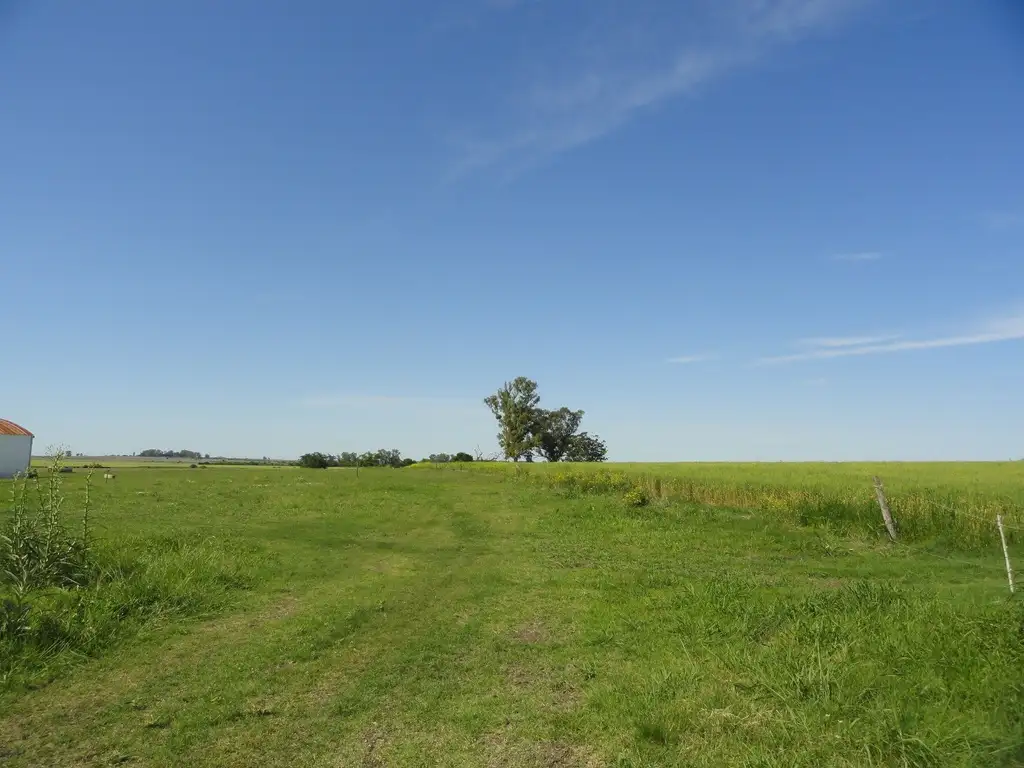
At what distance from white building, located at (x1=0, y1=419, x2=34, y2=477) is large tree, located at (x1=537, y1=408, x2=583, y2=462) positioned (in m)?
72.7

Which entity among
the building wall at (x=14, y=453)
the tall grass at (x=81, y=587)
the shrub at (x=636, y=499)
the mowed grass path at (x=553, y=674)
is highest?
the building wall at (x=14, y=453)

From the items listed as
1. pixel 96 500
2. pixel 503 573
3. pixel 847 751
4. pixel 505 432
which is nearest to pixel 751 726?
pixel 847 751

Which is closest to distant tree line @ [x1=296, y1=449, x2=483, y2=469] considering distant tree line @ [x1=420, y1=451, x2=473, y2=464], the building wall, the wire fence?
distant tree line @ [x1=420, y1=451, x2=473, y2=464]

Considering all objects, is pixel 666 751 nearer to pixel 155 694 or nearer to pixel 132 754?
pixel 132 754

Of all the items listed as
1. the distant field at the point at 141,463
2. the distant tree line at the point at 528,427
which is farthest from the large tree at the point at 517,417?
the distant field at the point at 141,463

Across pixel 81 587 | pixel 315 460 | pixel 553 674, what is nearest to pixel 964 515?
pixel 553 674

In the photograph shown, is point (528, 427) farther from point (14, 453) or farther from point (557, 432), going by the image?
point (14, 453)

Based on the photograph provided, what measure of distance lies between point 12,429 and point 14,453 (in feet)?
5.52

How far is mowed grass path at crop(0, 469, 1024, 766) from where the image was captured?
17.9ft

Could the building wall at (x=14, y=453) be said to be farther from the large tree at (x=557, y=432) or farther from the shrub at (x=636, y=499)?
the large tree at (x=557, y=432)

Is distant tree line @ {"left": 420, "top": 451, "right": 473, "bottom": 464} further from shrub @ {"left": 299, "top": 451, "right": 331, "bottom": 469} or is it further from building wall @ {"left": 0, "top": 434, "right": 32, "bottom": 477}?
building wall @ {"left": 0, "top": 434, "right": 32, "bottom": 477}

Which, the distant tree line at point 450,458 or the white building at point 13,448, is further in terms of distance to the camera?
the distant tree line at point 450,458

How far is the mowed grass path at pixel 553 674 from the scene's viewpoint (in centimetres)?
547

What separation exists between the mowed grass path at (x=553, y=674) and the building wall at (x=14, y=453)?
121ft
